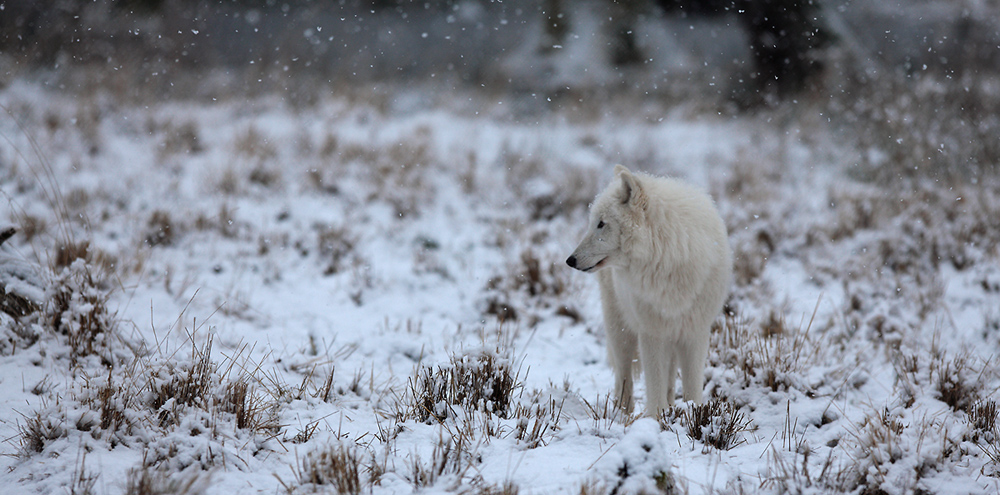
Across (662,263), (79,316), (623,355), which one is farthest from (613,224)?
(79,316)

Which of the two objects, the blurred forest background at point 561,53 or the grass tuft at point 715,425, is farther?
the blurred forest background at point 561,53

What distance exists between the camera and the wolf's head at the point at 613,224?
312cm

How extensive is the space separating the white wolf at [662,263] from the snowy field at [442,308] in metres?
0.41

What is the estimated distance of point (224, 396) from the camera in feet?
8.71

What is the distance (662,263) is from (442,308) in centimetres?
258

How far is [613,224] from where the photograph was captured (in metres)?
3.19

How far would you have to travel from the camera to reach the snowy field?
7.85 feet

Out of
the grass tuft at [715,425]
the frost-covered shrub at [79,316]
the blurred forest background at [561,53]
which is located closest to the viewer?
the grass tuft at [715,425]

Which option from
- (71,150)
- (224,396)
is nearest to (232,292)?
(224,396)

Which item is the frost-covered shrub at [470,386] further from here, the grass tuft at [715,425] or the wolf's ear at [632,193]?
the wolf's ear at [632,193]

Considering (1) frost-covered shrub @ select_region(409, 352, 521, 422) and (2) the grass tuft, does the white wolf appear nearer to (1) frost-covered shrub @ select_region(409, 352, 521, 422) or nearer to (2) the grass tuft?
(2) the grass tuft

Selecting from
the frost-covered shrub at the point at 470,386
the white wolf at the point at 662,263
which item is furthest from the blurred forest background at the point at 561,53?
the frost-covered shrub at the point at 470,386

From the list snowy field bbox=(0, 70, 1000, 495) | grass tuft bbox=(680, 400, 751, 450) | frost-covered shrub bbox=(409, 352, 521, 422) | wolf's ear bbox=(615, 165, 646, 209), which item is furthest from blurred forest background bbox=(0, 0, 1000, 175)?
frost-covered shrub bbox=(409, 352, 521, 422)

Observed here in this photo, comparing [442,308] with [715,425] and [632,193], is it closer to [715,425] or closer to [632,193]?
[632,193]
